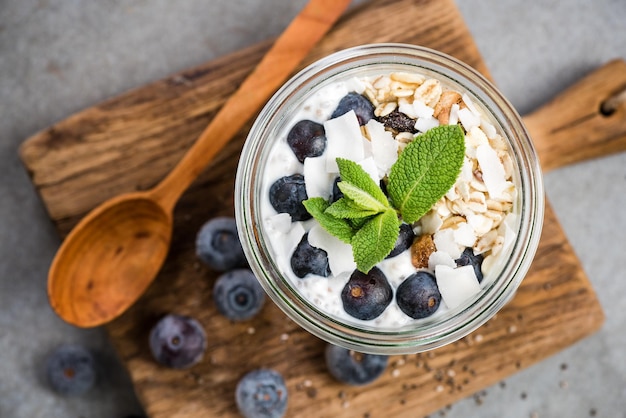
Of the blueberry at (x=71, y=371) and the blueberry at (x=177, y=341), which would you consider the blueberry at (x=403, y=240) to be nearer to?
the blueberry at (x=177, y=341)

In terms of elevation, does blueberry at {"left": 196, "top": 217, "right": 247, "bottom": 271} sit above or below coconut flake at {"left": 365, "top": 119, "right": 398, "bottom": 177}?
below

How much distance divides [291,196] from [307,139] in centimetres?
11

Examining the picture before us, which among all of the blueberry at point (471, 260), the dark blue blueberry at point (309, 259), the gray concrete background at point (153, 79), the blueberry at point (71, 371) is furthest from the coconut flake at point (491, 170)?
the blueberry at point (71, 371)

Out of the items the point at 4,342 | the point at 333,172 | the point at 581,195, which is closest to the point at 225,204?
the point at 333,172

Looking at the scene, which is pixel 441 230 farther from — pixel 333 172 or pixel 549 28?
pixel 549 28

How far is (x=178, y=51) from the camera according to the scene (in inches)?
81.3

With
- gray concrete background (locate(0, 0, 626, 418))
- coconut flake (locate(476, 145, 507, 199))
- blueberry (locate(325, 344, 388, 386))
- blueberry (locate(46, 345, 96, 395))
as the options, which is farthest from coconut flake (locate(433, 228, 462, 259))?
blueberry (locate(46, 345, 96, 395))

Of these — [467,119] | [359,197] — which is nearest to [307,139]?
[359,197]

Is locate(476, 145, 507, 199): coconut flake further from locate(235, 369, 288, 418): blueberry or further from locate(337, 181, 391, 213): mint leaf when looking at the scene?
locate(235, 369, 288, 418): blueberry

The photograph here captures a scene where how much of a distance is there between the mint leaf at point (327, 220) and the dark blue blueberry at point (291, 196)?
1.7 inches

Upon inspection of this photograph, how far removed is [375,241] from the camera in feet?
3.82

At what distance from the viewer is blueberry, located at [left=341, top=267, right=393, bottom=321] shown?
3.99 feet

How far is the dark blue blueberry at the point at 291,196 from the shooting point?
48.8 inches

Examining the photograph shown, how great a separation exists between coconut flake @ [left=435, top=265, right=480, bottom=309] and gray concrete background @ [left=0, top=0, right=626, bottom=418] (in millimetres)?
912
